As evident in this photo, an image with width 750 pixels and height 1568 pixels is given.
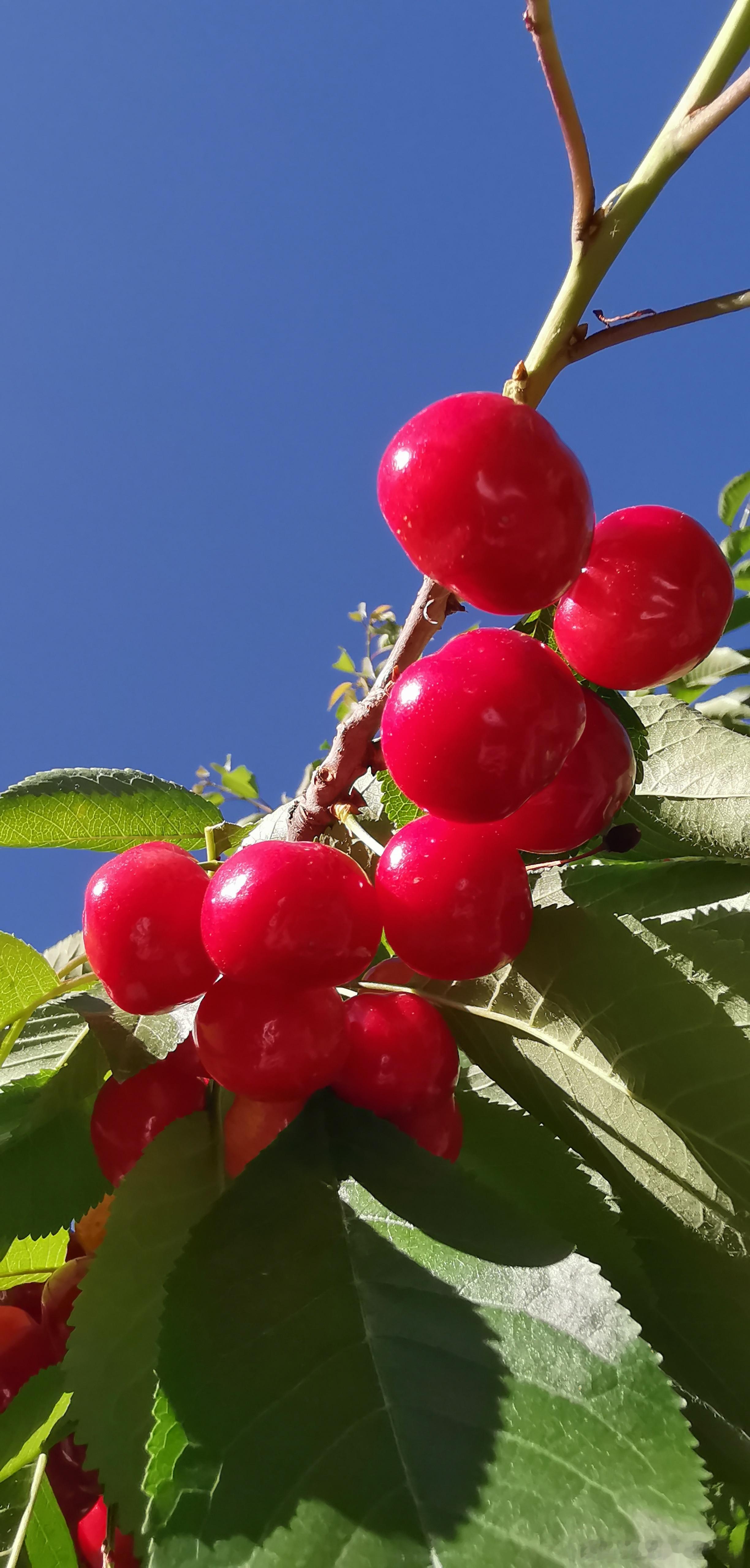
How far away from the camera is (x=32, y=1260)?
4.02 feet

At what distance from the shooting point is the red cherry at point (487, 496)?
0.69 m

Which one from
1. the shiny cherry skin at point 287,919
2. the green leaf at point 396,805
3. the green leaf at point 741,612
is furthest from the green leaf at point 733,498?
the shiny cherry skin at point 287,919

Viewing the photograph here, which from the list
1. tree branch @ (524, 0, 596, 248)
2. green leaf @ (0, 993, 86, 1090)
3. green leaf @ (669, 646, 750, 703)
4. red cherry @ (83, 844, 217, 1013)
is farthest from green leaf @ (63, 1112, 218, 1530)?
green leaf @ (669, 646, 750, 703)

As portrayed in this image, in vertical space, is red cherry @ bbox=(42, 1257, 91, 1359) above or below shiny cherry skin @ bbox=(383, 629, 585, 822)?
below

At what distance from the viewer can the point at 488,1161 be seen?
2.80ft

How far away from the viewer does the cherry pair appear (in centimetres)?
70

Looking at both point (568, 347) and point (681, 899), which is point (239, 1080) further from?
point (568, 347)

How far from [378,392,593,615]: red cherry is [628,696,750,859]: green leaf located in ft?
1.71

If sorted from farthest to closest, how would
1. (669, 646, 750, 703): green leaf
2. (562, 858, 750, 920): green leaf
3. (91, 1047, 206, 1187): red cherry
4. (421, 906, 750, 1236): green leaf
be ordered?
(669, 646, 750, 703): green leaf
(562, 858, 750, 920): green leaf
(91, 1047, 206, 1187): red cherry
(421, 906, 750, 1236): green leaf

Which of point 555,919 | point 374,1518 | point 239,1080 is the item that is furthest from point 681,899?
point 374,1518

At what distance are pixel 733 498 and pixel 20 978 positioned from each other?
6.78 ft

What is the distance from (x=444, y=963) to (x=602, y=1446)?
13.4 inches

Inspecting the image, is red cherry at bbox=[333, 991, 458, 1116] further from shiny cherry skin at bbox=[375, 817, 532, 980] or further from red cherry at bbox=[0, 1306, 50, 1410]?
red cherry at bbox=[0, 1306, 50, 1410]

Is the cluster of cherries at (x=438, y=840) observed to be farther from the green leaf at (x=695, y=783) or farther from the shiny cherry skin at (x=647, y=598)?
the green leaf at (x=695, y=783)
